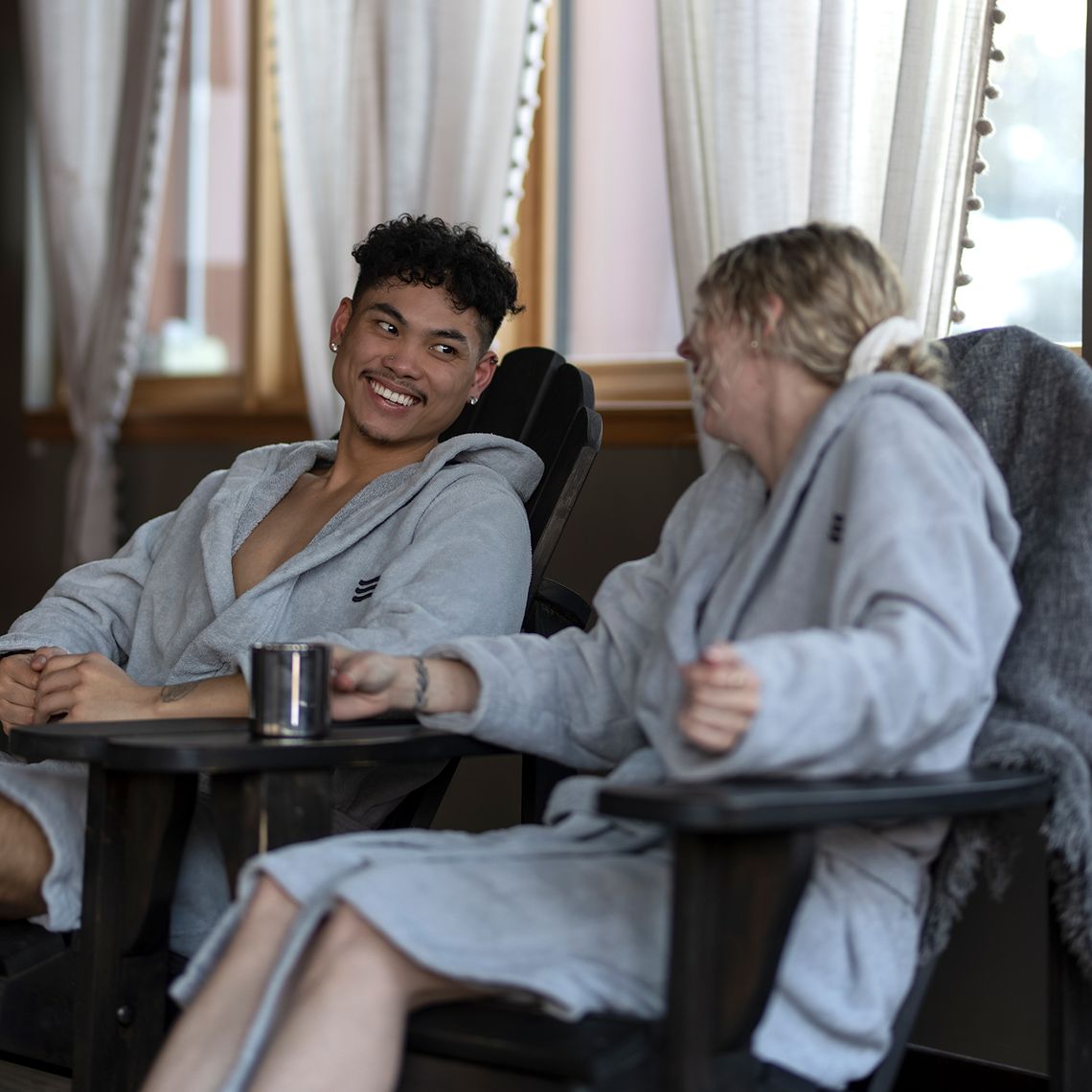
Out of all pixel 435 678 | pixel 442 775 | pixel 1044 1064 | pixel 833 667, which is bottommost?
pixel 1044 1064

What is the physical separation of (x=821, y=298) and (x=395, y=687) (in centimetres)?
60

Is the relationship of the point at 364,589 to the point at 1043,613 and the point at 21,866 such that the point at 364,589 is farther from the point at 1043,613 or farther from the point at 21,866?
the point at 1043,613

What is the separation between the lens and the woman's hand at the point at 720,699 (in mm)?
1221

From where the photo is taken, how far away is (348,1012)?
127 centimetres

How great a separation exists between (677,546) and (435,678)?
0.31 meters

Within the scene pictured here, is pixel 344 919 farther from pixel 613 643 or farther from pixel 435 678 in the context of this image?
pixel 613 643

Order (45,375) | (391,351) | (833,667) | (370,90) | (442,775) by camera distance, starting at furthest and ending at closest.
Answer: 1. (45,375)
2. (370,90)
3. (391,351)
4. (442,775)
5. (833,667)

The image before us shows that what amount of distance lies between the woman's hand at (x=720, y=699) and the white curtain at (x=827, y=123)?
1.08 m

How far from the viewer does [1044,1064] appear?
2.12 metres

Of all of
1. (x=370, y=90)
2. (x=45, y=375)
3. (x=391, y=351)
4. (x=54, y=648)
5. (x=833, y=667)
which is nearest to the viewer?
→ (x=833, y=667)

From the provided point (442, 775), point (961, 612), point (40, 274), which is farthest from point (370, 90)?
point (961, 612)

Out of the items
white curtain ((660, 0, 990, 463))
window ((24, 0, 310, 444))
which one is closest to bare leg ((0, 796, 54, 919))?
white curtain ((660, 0, 990, 463))

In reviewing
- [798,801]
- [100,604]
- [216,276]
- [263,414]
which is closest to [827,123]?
[100,604]

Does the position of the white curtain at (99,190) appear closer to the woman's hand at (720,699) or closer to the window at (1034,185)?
the window at (1034,185)
